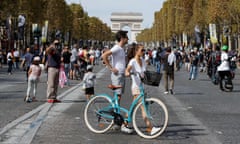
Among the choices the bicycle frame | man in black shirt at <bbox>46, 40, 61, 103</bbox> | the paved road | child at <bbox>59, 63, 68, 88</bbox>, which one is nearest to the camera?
the paved road

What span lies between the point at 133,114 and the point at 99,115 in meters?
0.80

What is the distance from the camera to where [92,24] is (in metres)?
163

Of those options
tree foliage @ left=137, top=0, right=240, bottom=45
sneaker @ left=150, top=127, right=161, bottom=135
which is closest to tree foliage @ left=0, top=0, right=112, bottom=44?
tree foliage @ left=137, top=0, right=240, bottom=45

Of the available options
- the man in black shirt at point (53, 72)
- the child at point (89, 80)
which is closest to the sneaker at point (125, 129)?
the child at point (89, 80)

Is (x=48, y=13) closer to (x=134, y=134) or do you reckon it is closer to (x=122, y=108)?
(x=122, y=108)

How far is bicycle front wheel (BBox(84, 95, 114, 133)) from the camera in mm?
11039

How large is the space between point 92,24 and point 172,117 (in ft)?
492

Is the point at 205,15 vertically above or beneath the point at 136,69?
above

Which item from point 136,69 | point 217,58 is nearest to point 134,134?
point 136,69

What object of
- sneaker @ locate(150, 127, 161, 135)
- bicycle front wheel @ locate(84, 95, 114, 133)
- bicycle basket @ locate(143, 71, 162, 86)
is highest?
bicycle basket @ locate(143, 71, 162, 86)

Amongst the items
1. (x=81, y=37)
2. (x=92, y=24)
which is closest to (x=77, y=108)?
(x=81, y=37)

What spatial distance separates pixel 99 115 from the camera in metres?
11.2

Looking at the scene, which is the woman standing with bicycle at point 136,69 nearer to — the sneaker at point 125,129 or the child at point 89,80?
the sneaker at point 125,129

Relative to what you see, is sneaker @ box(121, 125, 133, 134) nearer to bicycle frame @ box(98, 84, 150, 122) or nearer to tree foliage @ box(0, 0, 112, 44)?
bicycle frame @ box(98, 84, 150, 122)
